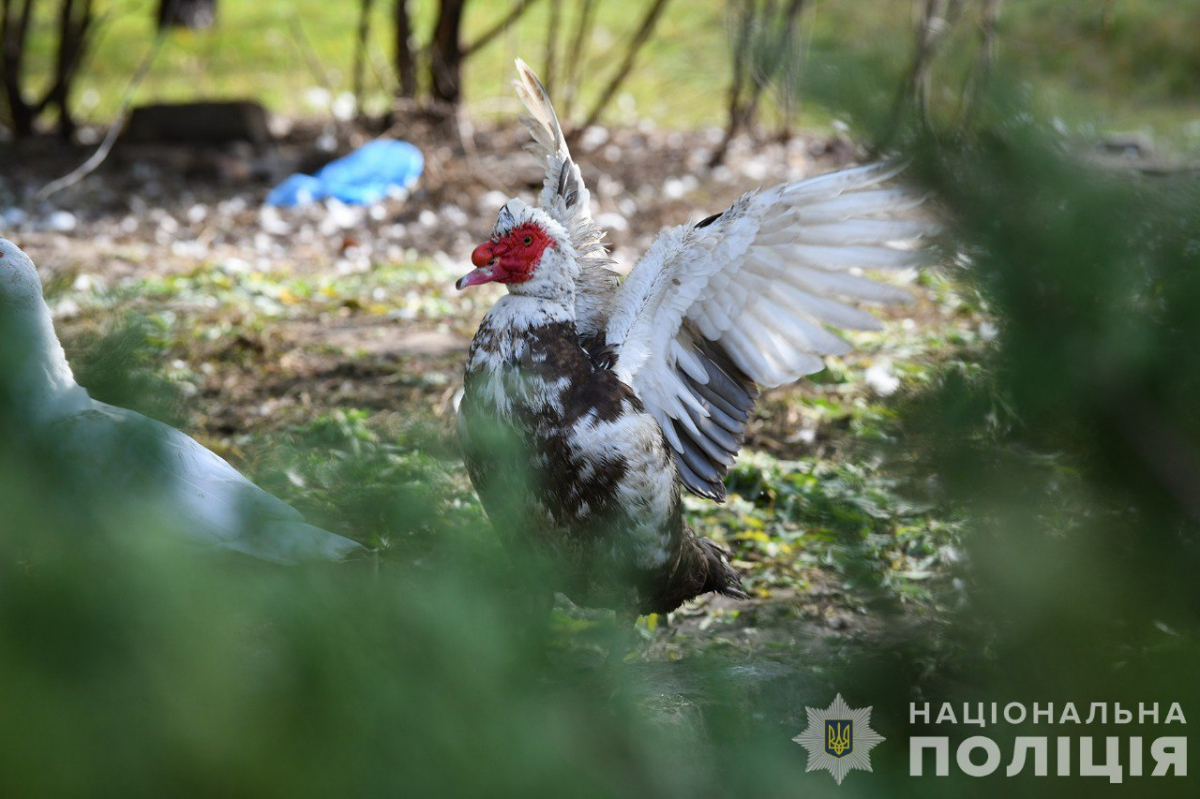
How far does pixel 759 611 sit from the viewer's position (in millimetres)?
3184

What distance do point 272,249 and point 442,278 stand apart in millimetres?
1243

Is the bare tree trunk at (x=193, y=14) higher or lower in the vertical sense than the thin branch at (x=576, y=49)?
higher

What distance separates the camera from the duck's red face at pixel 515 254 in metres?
2.59

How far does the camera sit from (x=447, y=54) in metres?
8.34

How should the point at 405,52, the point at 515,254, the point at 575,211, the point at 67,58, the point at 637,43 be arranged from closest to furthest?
1. the point at 515,254
2. the point at 575,211
3. the point at 637,43
4. the point at 405,52
5. the point at 67,58

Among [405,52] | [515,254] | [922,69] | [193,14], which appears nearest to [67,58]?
[405,52]

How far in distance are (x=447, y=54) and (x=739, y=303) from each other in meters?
6.34

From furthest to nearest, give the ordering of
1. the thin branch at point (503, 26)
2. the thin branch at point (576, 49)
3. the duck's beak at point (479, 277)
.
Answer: the thin branch at point (576, 49), the thin branch at point (503, 26), the duck's beak at point (479, 277)

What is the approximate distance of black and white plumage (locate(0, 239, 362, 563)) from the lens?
702mm

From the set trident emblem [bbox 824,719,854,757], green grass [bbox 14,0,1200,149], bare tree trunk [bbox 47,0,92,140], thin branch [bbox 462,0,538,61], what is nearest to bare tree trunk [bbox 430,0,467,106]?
thin branch [bbox 462,0,538,61]

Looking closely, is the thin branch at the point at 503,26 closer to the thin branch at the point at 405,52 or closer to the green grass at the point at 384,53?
the green grass at the point at 384,53

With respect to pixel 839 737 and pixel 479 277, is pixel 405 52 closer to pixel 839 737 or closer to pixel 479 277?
pixel 479 277

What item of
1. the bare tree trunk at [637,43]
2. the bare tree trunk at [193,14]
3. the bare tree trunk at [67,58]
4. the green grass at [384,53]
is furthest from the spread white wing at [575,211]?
the bare tree trunk at [193,14]

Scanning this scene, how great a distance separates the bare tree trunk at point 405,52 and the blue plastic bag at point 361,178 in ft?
1.95
